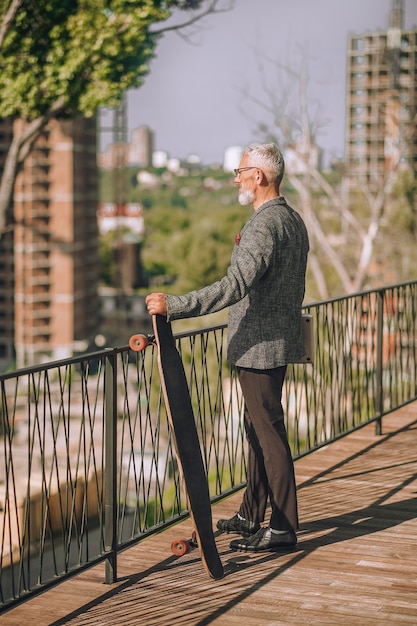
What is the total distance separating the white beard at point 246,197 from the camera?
4.24 m

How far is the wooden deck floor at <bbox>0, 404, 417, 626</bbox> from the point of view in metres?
3.88

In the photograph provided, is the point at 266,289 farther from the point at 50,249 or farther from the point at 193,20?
the point at 50,249

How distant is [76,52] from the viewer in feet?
86.0

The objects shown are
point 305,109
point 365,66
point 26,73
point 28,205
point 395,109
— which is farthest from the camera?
point 28,205

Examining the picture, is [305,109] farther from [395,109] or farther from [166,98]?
[166,98]

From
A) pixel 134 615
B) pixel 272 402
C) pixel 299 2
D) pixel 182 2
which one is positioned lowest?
pixel 134 615

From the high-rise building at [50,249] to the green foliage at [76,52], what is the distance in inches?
2738

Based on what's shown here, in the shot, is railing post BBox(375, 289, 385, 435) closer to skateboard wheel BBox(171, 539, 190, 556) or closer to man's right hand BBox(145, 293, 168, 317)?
skateboard wheel BBox(171, 539, 190, 556)

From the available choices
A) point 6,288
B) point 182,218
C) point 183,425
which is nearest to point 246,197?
point 183,425

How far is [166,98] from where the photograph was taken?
13638 cm

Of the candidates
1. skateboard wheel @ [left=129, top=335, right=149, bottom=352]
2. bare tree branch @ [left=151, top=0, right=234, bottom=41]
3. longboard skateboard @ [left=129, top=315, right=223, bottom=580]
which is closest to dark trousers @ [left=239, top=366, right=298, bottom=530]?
longboard skateboard @ [left=129, top=315, right=223, bottom=580]

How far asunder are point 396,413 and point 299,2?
440ft

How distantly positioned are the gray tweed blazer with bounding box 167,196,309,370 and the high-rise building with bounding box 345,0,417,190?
108 feet

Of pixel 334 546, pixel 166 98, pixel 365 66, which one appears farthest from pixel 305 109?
pixel 166 98
